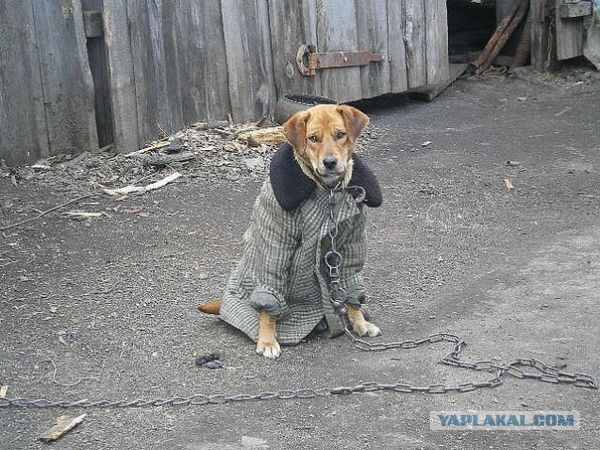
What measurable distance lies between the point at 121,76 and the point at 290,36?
1899 millimetres

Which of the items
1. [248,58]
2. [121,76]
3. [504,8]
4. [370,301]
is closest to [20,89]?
[121,76]

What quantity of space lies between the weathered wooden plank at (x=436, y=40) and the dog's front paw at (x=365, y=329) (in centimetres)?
579

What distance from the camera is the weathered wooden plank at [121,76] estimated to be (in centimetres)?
727

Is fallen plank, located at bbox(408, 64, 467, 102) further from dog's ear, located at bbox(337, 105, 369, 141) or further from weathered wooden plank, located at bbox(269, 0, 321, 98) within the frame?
dog's ear, located at bbox(337, 105, 369, 141)

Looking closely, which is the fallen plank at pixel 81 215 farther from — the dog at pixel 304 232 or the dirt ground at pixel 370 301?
the dog at pixel 304 232

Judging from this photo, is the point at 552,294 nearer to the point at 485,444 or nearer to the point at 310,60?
the point at 485,444

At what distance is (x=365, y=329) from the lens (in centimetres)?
464

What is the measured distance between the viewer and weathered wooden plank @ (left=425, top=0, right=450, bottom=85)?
989 cm

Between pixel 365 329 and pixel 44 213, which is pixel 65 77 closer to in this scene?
pixel 44 213

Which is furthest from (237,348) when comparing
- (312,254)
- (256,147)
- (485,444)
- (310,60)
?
(310,60)

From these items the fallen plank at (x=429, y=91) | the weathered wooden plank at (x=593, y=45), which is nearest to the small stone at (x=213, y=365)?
the fallen plank at (x=429, y=91)

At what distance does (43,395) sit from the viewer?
13.5 feet

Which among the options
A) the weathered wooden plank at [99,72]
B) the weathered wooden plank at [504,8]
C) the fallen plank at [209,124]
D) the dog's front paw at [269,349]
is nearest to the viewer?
the dog's front paw at [269,349]

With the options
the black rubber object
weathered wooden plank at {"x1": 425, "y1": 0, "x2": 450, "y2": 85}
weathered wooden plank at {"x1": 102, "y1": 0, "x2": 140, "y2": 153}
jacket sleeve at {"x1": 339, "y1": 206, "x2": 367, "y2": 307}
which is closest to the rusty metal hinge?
the black rubber object
